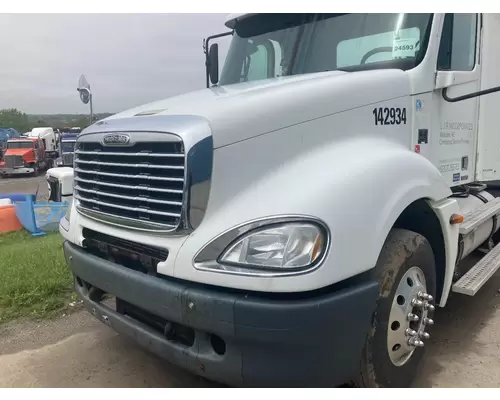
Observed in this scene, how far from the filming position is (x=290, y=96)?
2834 millimetres

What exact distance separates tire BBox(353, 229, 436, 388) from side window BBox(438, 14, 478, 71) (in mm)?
1508

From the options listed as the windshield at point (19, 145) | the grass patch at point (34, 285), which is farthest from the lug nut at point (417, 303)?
the windshield at point (19, 145)

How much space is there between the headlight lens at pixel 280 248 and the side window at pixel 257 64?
2129mm

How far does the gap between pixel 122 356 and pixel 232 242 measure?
1.79m

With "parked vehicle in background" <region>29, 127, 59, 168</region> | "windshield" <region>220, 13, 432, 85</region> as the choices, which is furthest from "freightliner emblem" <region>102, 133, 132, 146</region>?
"parked vehicle in background" <region>29, 127, 59, 168</region>

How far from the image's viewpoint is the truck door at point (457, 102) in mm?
3643

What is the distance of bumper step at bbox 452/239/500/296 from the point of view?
3.57 meters

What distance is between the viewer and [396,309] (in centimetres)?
285

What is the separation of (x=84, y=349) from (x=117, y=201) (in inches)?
59.0

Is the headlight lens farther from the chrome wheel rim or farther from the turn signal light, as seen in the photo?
the turn signal light

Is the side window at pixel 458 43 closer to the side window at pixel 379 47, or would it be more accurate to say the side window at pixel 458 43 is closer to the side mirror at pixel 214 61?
the side window at pixel 379 47

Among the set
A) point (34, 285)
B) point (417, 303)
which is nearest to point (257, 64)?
point (417, 303)

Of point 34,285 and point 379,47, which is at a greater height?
point 379,47

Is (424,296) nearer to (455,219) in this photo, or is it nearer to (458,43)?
(455,219)
